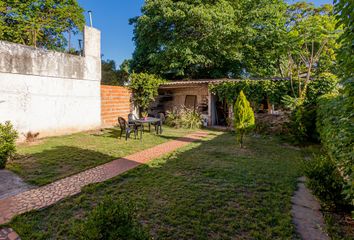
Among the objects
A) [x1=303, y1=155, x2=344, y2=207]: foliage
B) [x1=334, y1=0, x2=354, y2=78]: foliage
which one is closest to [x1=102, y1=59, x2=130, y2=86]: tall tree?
[x1=303, y1=155, x2=344, y2=207]: foliage

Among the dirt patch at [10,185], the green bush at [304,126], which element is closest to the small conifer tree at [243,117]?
the green bush at [304,126]

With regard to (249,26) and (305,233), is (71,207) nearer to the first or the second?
(305,233)

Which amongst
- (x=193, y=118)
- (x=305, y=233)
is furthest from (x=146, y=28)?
(x=305, y=233)

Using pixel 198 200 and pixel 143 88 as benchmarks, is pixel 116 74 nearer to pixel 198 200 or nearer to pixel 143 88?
pixel 143 88

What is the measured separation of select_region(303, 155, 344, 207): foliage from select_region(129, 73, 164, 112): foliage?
12.0 m

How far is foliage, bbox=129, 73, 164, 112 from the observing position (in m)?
14.4

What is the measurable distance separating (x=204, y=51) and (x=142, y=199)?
15.2 m

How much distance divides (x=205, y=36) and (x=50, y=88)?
11.8 metres

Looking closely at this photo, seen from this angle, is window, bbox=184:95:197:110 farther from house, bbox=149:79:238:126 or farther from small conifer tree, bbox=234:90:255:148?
small conifer tree, bbox=234:90:255:148

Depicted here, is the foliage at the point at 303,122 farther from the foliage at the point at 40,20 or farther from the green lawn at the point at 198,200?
the foliage at the point at 40,20

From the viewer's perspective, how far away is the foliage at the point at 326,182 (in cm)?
348

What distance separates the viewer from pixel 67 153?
23.8 feet

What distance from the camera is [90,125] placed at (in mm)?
11766

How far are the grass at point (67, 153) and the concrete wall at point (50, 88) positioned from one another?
930mm
